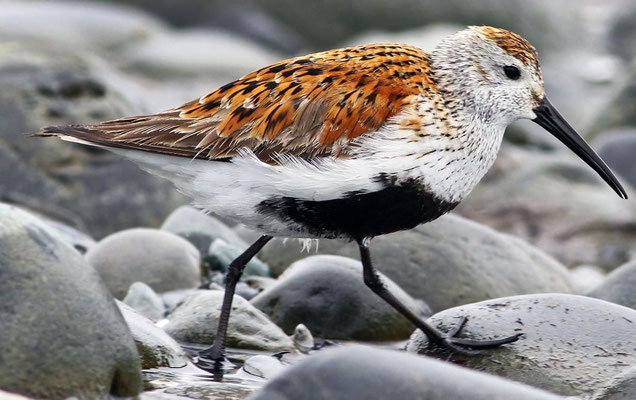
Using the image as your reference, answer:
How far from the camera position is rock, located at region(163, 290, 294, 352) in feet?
21.8

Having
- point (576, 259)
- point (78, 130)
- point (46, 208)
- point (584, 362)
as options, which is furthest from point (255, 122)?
point (576, 259)

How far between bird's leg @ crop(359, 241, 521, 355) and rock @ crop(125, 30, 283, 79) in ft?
39.5

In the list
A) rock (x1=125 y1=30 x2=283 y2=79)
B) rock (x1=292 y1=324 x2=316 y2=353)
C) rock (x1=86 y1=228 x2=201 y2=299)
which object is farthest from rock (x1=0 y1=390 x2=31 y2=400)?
rock (x1=125 y1=30 x2=283 y2=79)

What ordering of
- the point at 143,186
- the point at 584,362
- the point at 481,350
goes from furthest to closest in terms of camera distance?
the point at 143,186, the point at 481,350, the point at 584,362

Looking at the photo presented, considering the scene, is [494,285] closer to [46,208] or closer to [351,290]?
[351,290]

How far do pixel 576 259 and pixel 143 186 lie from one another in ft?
15.8

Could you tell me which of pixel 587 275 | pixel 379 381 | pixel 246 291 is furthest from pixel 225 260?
pixel 379 381

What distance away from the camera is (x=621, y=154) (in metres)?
13.5

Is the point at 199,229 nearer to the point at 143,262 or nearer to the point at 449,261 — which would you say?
the point at 143,262

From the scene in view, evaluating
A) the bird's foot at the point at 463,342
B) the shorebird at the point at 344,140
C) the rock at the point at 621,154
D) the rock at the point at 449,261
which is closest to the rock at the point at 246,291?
the rock at the point at 449,261

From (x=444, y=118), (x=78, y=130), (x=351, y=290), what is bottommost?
(x=351, y=290)

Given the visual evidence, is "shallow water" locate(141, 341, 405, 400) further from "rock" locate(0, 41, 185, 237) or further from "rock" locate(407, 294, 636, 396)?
"rock" locate(0, 41, 185, 237)

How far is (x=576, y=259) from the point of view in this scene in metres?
11.7

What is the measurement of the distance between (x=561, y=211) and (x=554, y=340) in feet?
21.1
